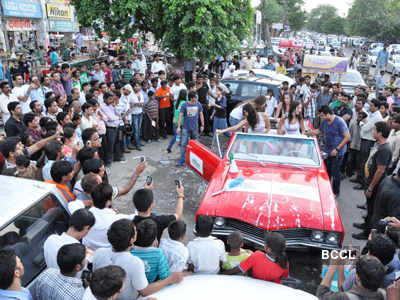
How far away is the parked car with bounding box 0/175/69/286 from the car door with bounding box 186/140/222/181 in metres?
2.62

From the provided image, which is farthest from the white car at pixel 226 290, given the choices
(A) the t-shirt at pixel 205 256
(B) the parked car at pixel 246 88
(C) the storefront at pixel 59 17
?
(C) the storefront at pixel 59 17

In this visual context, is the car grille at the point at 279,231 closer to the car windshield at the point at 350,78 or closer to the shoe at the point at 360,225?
the shoe at the point at 360,225

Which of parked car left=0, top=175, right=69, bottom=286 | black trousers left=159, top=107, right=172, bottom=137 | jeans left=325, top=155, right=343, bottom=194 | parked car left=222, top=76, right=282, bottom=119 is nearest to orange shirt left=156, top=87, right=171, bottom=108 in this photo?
black trousers left=159, top=107, right=172, bottom=137

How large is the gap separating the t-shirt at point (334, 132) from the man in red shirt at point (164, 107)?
455cm

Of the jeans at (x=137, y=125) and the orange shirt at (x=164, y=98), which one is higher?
the orange shirt at (x=164, y=98)

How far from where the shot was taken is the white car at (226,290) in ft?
8.59

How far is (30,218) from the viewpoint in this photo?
298cm

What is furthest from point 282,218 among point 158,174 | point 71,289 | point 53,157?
point 158,174

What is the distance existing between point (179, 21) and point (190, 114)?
580cm

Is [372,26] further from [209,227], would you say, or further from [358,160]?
[209,227]

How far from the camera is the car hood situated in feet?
13.2

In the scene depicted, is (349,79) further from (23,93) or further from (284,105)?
(23,93)

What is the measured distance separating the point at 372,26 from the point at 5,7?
46.3m

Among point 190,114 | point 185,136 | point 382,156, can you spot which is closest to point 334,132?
point 382,156
